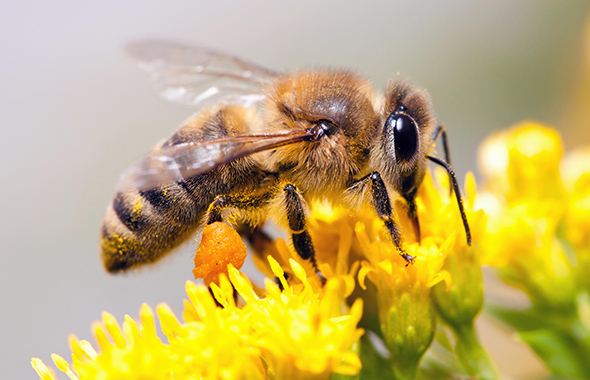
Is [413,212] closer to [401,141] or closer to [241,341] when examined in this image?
[401,141]

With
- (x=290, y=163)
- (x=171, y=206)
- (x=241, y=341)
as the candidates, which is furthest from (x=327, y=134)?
(x=241, y=341)

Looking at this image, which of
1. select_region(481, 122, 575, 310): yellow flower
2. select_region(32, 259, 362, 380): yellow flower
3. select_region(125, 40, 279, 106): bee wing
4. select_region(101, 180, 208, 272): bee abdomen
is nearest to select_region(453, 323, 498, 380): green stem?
select_region(481, 122, 575, 310): yellow flower

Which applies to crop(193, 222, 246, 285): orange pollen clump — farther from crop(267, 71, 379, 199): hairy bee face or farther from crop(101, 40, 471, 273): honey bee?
crop(267, 71, 379, 199): hairy bee face

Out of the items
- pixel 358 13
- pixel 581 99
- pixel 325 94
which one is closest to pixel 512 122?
pixel 581 99

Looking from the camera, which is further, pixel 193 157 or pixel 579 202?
pixel 579 202

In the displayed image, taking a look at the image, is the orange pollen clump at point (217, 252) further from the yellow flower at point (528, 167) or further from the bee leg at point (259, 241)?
the yellow flower at point (528, 167)
